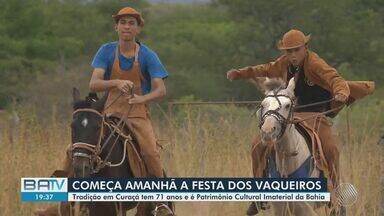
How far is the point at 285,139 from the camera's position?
808 centimetres

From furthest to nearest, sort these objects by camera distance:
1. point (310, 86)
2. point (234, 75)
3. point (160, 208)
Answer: point (234, 75), point (310, 86), point (160, 208)

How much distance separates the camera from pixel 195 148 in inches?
465

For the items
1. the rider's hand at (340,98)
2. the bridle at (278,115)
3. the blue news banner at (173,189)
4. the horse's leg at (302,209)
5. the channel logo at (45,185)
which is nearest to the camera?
the blue news banner at (173,189)

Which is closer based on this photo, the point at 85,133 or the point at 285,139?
the point at 85,133

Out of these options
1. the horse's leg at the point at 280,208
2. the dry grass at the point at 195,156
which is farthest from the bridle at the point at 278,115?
the dry grass at the point at 195,156

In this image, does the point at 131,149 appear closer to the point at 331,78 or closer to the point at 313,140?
the point at 313,140

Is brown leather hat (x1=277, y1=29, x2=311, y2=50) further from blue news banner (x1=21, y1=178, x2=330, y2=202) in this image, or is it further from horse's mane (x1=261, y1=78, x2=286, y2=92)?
blue news banner (x1=21, y1=178, x2=330, y2=202)

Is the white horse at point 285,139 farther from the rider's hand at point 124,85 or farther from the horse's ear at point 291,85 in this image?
the rider's hand at point 124,85

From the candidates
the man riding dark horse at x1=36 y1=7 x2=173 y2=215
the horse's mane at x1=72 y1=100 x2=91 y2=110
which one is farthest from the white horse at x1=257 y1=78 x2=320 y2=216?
the horse's mane at x1=72 y1=100 x2=91 y2=110

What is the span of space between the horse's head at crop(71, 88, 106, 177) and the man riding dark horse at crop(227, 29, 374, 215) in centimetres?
178

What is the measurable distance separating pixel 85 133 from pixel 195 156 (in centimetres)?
454

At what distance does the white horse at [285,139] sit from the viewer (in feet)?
25.3

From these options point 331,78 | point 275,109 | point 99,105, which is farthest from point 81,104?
point 331,78

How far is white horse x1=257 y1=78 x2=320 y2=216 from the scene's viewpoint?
25.3 feet
